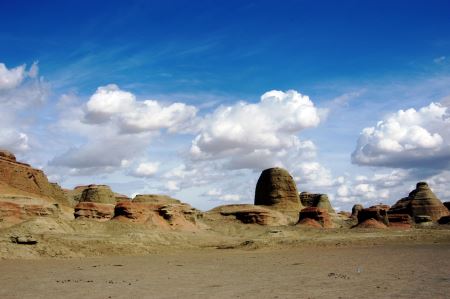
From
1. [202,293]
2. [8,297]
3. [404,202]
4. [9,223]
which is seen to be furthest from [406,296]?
[404,202]

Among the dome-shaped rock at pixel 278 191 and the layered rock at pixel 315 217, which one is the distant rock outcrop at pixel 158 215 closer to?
the layered rock at pixel 315 217

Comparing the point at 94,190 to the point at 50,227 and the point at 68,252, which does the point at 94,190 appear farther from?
the point at 68,252

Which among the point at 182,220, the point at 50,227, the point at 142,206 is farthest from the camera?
Answer: the point at 182,220

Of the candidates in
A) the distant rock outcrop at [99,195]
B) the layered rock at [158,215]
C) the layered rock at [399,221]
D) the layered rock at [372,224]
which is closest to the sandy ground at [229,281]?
the layered rock at [158,215]

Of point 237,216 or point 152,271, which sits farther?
point 237,216

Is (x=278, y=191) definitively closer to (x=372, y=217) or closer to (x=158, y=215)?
(x=372, y=217)

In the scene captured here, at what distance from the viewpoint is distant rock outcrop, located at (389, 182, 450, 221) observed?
93.1 meters

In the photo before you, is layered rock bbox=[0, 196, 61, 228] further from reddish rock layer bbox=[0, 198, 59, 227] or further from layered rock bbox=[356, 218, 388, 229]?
layered rock bbox=[356, 218, 388, 229]

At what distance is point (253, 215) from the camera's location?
7350 centimetres

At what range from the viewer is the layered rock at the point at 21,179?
160 ft

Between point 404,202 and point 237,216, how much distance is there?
154ft

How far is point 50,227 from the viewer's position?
35188 mm

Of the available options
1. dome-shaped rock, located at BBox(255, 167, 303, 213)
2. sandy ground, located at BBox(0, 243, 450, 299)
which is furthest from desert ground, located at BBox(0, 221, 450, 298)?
dome-shaped rock, located at BBox(255, 167, 303, 213)

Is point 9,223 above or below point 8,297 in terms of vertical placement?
above
